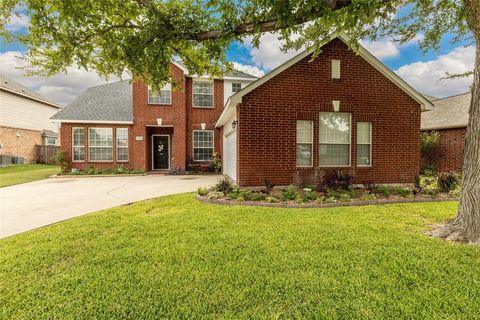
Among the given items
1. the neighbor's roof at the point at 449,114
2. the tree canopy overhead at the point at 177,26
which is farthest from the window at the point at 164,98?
the neighbor's roof at the point at 449,114

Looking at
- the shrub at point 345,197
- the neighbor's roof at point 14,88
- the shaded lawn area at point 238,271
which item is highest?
the neighbor's roof at point 14,88

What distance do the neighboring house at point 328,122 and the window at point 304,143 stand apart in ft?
0.12

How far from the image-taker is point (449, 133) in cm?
1428

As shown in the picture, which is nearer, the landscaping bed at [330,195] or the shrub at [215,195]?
the landscaping bed at [330,195]

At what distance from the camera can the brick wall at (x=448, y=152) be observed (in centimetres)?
1361

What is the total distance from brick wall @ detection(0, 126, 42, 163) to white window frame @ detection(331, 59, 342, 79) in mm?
25227

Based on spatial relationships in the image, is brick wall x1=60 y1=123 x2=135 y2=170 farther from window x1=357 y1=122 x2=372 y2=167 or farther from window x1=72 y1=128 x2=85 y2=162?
window x1=357 y1=122 x2=372 y2=167

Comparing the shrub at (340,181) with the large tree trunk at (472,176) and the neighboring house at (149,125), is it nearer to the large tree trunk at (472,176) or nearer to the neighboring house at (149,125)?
the large tree trunk at (472,176)

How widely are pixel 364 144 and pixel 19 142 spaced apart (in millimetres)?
27314

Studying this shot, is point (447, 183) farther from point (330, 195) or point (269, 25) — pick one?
point (269, 25)

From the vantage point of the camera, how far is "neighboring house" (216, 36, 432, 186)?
8461 millimetres

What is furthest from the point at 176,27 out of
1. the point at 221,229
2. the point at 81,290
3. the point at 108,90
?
the point at 108,90

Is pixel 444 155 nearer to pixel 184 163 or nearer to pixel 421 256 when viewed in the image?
pixel 421 256

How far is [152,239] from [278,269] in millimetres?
2333
